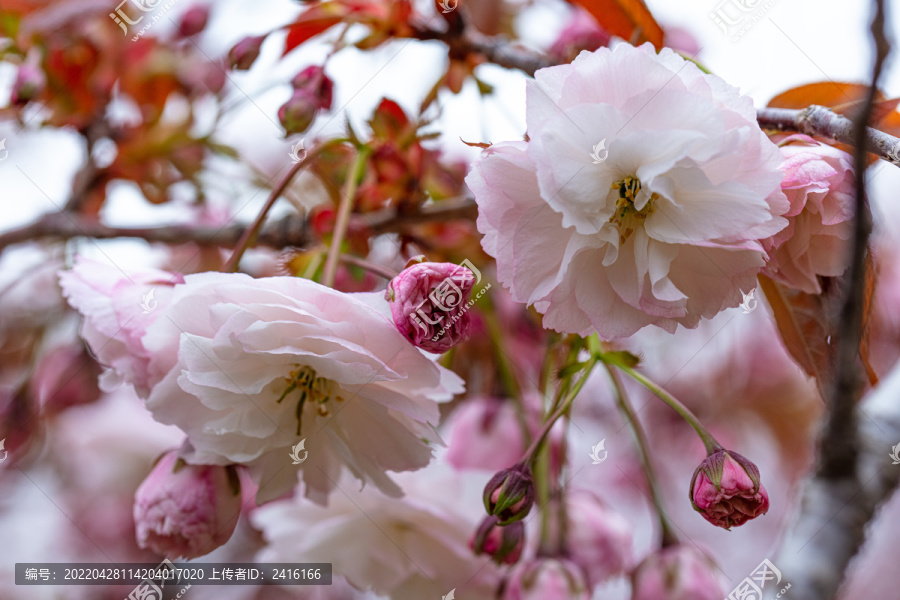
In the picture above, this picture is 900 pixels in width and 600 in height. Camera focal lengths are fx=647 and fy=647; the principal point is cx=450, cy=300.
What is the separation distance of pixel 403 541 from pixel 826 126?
534 millimetres

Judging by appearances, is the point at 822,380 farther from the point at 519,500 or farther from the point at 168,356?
the point at 168,356

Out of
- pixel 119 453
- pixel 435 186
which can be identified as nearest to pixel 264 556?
pixel 435 186

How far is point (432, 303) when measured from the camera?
0.41 m

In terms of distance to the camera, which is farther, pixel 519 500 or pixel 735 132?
pixel 519 500

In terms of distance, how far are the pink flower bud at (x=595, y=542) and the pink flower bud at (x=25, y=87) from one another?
0.80 m

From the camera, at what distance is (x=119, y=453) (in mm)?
1260

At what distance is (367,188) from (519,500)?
41cm

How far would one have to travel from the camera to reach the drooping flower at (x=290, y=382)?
44 cm

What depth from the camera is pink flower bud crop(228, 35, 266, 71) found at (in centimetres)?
65

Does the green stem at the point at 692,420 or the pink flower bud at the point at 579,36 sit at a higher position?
the pink flower bud at the point at 579,36

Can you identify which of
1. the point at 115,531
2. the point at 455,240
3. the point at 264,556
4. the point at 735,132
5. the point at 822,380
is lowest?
the point at 115,531
